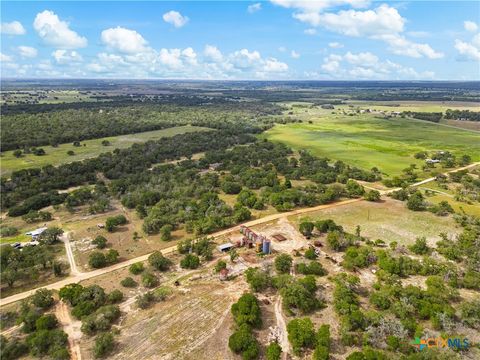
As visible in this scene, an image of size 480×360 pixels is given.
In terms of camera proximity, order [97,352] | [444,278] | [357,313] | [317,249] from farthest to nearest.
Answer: [317,249], [444,278], [357,313], [97,352]

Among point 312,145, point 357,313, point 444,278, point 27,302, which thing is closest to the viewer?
point 357,313

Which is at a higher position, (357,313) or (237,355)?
(357,313)

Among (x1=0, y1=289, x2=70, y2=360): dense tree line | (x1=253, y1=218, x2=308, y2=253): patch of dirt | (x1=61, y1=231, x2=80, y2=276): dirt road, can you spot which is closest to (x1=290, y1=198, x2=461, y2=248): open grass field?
(x1=253, y1=218, x2=308, y2=253): patch of dirt

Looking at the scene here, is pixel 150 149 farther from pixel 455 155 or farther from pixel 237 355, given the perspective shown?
pixel 455 155

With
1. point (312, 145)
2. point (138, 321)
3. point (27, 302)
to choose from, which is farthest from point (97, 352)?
point (312, 145)

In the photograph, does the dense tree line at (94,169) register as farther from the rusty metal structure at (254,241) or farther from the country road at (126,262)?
the rusty metal structure at (254,241)

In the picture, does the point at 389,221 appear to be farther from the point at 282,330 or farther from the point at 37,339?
the point at 37,339
